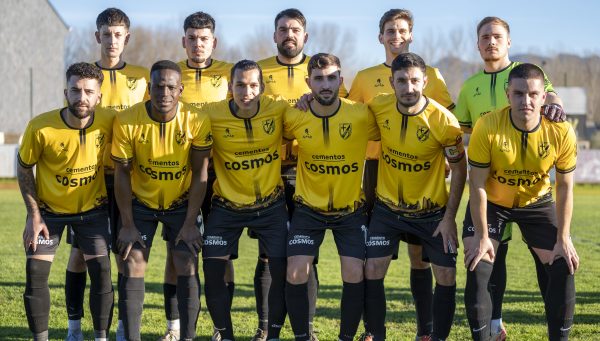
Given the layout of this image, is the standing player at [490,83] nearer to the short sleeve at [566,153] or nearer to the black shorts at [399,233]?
the short sleeve at [566,153]

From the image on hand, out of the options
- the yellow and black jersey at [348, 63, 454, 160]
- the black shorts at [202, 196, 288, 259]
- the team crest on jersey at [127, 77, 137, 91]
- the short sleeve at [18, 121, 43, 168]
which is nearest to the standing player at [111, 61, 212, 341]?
the black shorts at [202, 196, 288, 259]

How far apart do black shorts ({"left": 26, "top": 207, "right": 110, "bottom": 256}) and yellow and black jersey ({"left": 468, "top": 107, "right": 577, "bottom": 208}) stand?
9.34ft

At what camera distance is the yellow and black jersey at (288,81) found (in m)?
6.41

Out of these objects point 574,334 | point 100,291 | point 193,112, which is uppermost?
point 193,112

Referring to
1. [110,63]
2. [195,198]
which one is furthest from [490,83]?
[110,63]

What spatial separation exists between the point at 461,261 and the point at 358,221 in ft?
20.1

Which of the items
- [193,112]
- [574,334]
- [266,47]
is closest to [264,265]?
[193,112]

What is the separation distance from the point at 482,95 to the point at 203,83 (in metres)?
2.33

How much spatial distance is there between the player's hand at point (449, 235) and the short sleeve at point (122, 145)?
7.84 feet

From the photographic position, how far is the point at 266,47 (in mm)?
62844

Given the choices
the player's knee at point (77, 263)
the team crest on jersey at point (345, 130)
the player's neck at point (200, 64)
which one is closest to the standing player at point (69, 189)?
the player's knee at point (77, 263)

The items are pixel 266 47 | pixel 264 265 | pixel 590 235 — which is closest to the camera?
pixel 264 265

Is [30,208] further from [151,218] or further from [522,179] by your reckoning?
[522,179]

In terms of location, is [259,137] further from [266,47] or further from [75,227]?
[266,47]
